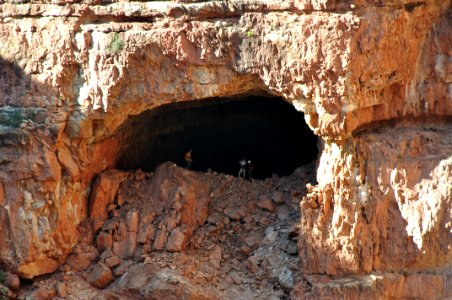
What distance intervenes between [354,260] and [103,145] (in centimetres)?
401

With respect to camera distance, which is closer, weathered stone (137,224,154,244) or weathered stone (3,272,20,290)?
weathered stone (3,272,20,290)

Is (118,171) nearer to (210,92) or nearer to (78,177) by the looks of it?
(78,177)

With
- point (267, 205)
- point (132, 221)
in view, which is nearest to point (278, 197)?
point (267, 205)

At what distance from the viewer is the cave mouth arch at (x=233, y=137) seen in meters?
16.5

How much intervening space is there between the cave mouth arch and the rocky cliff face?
6.52ft

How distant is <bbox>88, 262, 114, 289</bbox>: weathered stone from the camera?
14669mm

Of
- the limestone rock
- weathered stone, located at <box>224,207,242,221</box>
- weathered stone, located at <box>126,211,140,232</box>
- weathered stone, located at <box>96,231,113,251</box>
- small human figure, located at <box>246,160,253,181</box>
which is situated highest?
small human figure, located at <box>246,160,253,181</box>

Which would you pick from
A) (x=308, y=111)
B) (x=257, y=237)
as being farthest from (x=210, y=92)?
(x=257, y=237)

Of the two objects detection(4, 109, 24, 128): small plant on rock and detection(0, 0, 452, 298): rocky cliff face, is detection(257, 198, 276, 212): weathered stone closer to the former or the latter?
detection(0, 0, 452, 298): rocky cliff face

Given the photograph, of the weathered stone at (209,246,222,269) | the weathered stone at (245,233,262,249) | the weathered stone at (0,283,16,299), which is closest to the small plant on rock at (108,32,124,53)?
the weathered stone at (209,246,222,269)

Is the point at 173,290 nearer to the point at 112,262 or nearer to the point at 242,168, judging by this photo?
the point at 112,262

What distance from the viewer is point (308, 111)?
44.7ft

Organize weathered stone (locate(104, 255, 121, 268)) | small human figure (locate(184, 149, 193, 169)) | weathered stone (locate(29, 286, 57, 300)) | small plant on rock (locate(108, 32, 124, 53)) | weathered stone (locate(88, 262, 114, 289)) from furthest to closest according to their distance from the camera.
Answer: small human figure (locate(184, 149, 193, 169))
weathered stone (locate(104, 255, 121, 268))
weathered stone (locate(88, 262, 114, 289))
weathered stone (locate(29, 286, 57, 300))
small plant on rock (locate(108, 32, 124, 53))

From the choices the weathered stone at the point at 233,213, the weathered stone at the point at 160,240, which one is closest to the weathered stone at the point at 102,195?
the weathered stone at the point at 160,240
